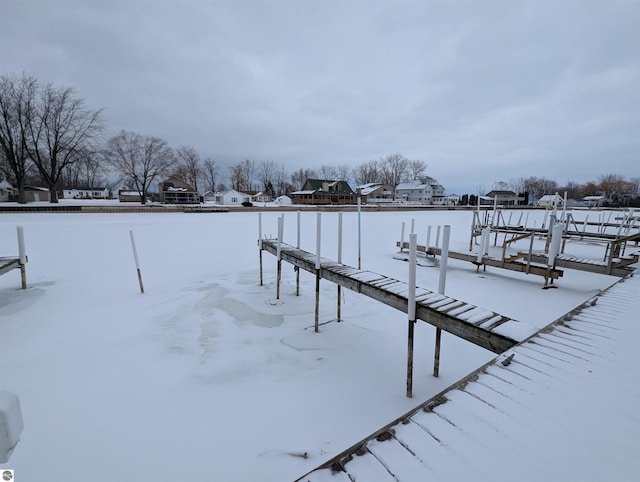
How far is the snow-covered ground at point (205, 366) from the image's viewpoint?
2805mm

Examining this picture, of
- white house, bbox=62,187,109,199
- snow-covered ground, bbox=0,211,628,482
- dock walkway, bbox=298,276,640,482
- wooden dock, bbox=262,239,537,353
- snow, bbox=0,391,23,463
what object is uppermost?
white house, bbox=62,187,109,199

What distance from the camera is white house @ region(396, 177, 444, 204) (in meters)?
62.8

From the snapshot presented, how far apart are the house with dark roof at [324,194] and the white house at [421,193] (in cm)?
1632

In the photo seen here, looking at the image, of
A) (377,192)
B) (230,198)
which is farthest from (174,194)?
(377,192)

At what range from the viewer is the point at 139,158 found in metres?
37.0

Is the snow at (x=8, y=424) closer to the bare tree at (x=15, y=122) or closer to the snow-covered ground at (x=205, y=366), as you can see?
the snow-covered ground at (x=205, y=366)

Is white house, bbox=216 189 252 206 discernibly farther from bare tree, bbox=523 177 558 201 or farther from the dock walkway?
bare tree, bbox=523 177 558 201

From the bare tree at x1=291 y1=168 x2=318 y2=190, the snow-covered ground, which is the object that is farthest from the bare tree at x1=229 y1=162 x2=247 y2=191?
the snow-covered ground

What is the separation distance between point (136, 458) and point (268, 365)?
1.84 metres

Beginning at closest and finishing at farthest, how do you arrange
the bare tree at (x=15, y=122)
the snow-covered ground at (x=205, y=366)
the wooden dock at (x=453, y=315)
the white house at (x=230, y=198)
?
the snow-covered ground at (x=205, y=366), the wooden dock at (x=453, y=315), the bare tree at (x=15, y=122), the white house at (x=230, y=198)

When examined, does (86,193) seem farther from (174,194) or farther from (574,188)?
(574,188)

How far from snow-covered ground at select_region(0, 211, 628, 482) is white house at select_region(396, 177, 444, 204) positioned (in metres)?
56.7

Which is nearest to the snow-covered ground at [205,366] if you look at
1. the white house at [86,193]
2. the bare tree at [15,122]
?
the bare tree at [15,122]

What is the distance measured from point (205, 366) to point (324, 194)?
47.0 metres
